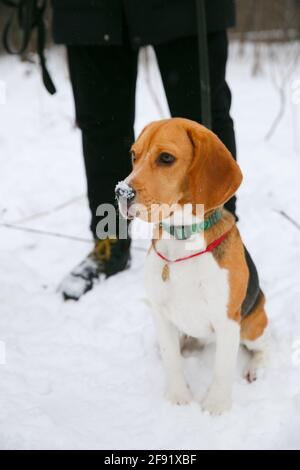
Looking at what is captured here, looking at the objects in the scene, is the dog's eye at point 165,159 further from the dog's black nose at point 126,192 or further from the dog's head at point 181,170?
the dog's black nose at point 126,192

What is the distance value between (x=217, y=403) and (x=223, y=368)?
0.14 metres

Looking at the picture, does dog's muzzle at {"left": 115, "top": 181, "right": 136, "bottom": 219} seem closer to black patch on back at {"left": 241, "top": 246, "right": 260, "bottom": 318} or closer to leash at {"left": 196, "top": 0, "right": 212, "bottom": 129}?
black patch on back at {"left": 241, "top": 246, "right": 260, "bottom": 318}

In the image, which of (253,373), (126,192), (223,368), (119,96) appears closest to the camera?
(126,192)

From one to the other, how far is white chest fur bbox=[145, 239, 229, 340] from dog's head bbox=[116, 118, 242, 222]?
190mm

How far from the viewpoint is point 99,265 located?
2.86 m

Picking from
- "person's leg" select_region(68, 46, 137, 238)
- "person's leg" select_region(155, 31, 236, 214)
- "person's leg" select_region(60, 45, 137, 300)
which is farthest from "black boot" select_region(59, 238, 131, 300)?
"person's leg" select_region(155, 31, 236, 214)

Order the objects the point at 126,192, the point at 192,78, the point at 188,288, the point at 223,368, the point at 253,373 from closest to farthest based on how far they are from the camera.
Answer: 1. the point at 126,192
2. the point at 188,288
3. the point at 223,368
4. the point at 253,373
5. the point at 192,78

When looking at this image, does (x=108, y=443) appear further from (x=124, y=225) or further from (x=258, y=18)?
(x=258, y=18)

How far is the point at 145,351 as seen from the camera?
2.26 meters

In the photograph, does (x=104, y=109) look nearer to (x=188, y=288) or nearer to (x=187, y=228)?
(x=187, y=228)

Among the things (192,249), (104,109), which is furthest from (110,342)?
(104,109)

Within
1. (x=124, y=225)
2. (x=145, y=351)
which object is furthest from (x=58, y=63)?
(x=145, y=351)

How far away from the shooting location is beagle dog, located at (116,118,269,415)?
1606 mm

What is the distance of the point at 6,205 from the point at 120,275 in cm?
149
